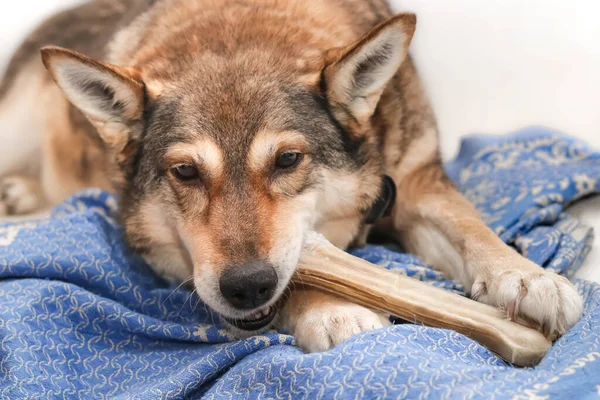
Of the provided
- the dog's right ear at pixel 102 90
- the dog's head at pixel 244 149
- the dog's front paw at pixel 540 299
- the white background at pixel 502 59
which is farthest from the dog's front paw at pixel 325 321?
the white background at pixel 502 59

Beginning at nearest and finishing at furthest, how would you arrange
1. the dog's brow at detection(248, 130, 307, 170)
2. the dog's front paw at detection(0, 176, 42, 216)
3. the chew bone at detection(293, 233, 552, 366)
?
1. the chew bone at detection(293, 233, 552, 366)
2. the dog's brow at detection(248, 130, 307, 170)
3. the dog's front paw at detection(0, 176, 42, 216)

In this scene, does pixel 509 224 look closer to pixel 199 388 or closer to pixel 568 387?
pixel 568 387

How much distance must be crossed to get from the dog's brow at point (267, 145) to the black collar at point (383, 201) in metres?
0.46

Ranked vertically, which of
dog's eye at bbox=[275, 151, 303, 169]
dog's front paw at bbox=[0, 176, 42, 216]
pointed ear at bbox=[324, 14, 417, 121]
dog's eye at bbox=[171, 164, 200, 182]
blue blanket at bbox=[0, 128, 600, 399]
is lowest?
dog's front paw at bbox=[0, 176, 42, 216]

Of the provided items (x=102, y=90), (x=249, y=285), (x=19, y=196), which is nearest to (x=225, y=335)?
(x=249, y=285)

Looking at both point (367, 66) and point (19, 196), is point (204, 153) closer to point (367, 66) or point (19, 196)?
point (367, 66)

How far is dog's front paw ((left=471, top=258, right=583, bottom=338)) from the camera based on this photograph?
174cm

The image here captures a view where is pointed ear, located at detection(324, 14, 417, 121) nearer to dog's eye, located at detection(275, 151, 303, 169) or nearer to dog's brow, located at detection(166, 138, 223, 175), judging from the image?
dog's eye, located at detection(275, 151, 303, 169)

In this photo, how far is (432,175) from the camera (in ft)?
8.44

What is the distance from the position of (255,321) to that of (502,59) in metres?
2.24

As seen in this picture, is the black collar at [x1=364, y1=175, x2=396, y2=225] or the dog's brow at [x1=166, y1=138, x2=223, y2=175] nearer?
the dog's brow at [x1=166, y1=138, x2=223, y2=175]

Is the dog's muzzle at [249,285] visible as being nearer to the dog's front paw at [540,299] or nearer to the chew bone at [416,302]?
the chew bone at [416,302]

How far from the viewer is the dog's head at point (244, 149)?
1810mm

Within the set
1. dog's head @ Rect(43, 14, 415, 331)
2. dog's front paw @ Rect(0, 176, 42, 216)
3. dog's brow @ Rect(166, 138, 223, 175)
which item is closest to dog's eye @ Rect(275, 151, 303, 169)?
dog's head @ Rect(43, 14, 415, 331)
